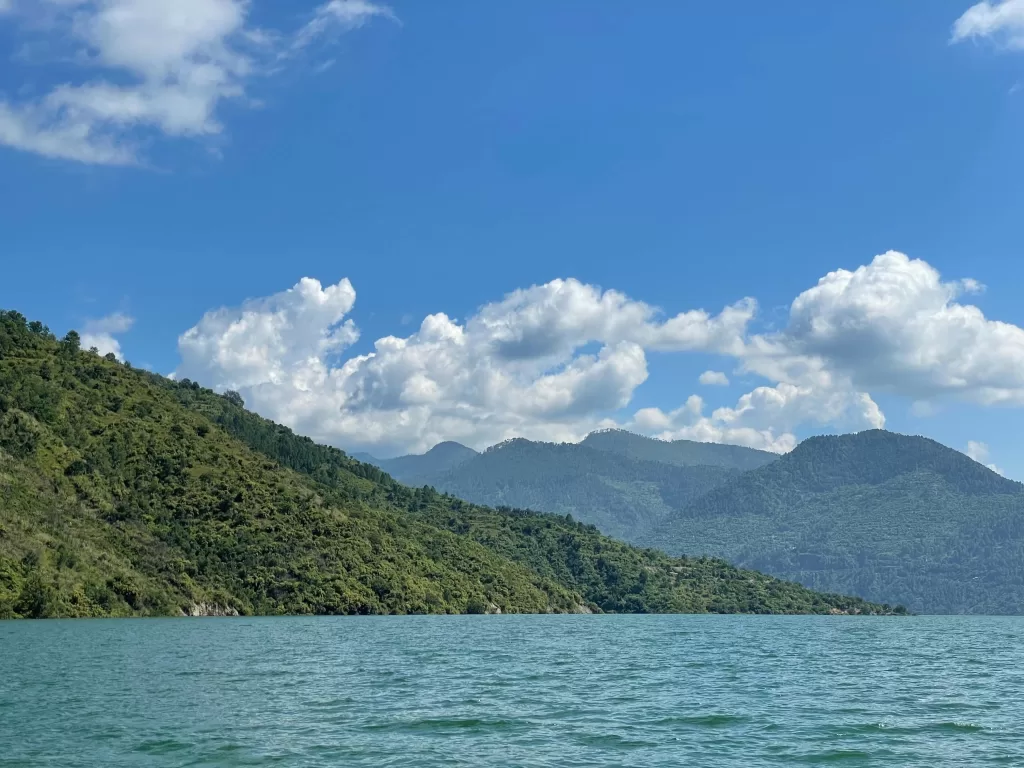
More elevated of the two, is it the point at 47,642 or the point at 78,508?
the point at 78,508

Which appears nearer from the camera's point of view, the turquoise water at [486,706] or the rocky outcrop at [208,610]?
the turquoise water at [486,706]

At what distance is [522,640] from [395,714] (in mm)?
75222

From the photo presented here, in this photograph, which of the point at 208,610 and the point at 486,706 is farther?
the point at 208,610

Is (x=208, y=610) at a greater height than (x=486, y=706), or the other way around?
(x=486, y=706)

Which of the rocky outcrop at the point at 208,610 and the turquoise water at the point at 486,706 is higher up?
the turquoise water at the point at 486,706

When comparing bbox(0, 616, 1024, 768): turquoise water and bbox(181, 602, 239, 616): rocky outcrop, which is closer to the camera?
bbox(0, 616, 1024, 768): turquoise water

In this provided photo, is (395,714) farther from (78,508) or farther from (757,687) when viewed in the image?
(78,508)

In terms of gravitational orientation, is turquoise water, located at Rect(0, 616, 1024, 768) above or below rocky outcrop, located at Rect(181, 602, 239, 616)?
above

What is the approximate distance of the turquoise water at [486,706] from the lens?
139 ft

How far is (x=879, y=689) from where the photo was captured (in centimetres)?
6912

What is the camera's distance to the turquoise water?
4234 centimetres

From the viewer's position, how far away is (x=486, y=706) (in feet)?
187

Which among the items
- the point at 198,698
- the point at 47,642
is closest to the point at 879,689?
the point at 198,698

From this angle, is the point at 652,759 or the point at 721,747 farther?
the point at 721,747
